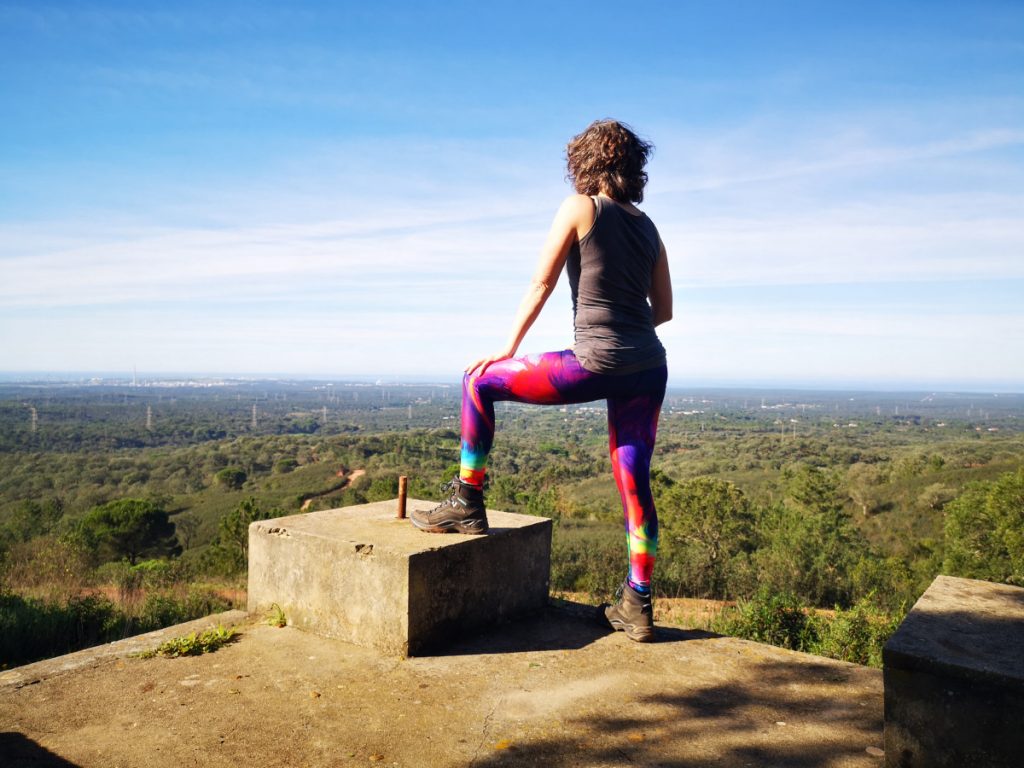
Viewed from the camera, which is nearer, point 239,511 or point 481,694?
point 481,694

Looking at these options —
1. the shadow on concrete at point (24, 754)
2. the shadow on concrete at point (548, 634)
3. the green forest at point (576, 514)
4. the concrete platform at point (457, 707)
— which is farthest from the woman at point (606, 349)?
the green forest at point (576, 514)

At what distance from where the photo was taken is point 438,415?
114m

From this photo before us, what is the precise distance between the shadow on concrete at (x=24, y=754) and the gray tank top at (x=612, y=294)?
209 centimetres

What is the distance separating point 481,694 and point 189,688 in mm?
1053

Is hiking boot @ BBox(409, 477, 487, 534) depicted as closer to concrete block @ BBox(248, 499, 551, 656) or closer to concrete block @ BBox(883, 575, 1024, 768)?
concrete block @ BBox(248, 499, 551, 656)

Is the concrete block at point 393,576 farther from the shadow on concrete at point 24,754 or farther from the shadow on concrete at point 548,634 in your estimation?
the shadow on concrete at point 24,754

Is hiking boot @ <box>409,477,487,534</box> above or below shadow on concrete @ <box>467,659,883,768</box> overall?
above

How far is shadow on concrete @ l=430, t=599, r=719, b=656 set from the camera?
288 centimetres

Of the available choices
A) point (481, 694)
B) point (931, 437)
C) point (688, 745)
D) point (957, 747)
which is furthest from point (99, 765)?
point (931, 437)

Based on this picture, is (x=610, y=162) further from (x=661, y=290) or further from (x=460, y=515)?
(x=460, y=515)

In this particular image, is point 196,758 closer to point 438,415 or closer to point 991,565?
point 991,565

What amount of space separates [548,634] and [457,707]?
81 centimetres

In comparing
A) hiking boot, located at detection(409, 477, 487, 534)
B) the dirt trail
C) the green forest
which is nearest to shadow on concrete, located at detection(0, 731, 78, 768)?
hiking boot, located at detection(409, 477, 487, 534)

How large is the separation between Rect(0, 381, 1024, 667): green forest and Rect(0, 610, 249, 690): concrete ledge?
202 centimetres
